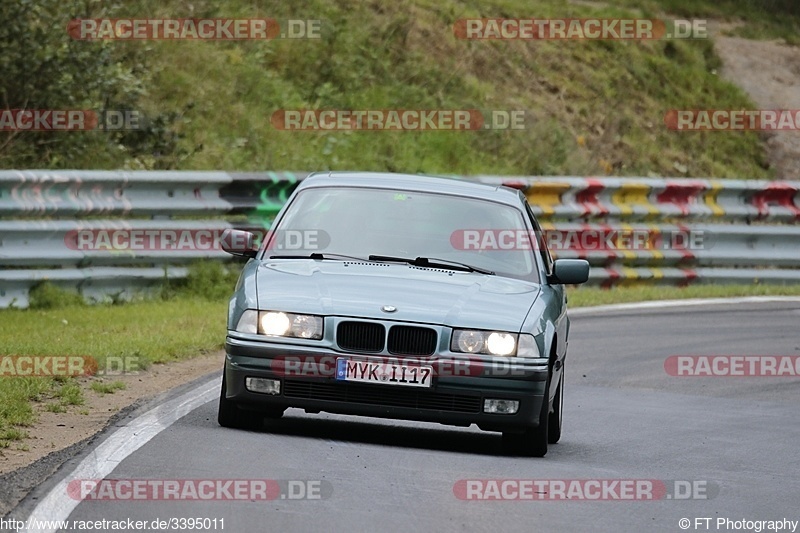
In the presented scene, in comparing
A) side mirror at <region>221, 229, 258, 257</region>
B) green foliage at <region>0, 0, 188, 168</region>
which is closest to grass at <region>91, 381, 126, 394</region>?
side mirror at <region>221, 229, 258, 257</region>

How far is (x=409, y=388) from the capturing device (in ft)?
28.6

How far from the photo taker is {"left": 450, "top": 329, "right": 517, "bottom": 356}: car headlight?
8719mm

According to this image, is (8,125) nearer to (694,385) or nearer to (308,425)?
(694,385)

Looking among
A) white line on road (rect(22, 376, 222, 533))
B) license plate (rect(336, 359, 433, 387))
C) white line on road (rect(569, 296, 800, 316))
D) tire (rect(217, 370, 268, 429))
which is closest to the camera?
white line on road (rect(22, 376, 222, 533))

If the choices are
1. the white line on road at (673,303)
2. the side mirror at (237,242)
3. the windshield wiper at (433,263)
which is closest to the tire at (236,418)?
the side mirror at (237,242)

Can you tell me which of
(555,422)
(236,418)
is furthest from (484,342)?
(236,418)

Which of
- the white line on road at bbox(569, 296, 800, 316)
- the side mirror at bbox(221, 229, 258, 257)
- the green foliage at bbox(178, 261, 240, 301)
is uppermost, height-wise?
the side mirror at bbox(221, 229, 258, 257)

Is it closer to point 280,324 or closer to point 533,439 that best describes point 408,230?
point 280,324

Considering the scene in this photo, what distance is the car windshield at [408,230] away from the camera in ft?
31.9

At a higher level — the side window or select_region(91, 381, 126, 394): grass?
the side window

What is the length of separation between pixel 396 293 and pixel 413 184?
1.44 m

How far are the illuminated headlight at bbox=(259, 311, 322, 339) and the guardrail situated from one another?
6691 millimetres

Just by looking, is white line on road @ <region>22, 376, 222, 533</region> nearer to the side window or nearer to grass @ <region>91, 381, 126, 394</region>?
grass @ <region>91, 381, 126, 394</region>

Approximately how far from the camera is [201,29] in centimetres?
Answer: 2570
